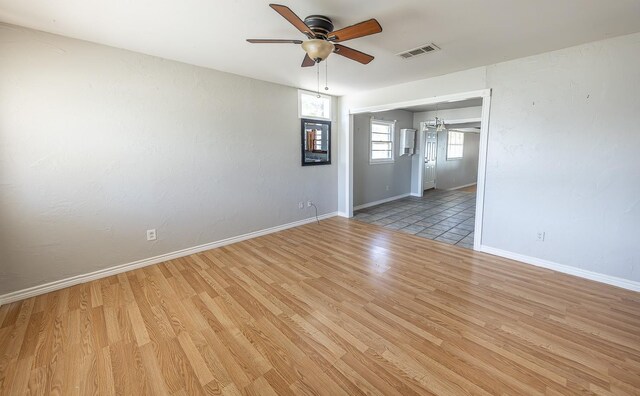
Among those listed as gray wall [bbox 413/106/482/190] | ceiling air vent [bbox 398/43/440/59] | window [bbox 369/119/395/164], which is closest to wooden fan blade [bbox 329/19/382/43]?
ceiling air vent [bbox 398/43/440/59]

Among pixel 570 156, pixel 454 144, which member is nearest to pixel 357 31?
pixel 570 156

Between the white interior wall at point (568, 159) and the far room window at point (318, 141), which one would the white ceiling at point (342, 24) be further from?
the far room window at point (318, 141)

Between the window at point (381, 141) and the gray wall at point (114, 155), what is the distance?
9.51 ft

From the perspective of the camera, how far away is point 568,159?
292 centimetres

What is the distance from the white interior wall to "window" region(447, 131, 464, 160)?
18.0ft

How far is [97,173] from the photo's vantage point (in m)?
2.83

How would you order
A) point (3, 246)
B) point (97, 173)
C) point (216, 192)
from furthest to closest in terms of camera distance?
1. point (216, 192)
2. point (97, 173)
3. point (3, 246)

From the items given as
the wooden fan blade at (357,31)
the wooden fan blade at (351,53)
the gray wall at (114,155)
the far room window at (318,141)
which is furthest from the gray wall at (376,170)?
the wooden fan blade at (357,31)

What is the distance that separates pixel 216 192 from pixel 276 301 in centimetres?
201

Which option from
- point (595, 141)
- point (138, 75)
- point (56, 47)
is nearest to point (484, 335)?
point (595, 141)

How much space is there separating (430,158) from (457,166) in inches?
74.4

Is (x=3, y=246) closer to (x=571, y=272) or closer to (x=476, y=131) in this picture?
(x=571, y=272)

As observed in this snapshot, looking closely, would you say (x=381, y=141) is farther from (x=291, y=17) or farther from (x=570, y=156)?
(x=291, y=17)

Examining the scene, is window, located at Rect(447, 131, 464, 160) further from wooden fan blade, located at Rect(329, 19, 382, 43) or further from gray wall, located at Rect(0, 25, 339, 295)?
wooden fan blade, located at Rect(329, 19, 382, 43)
